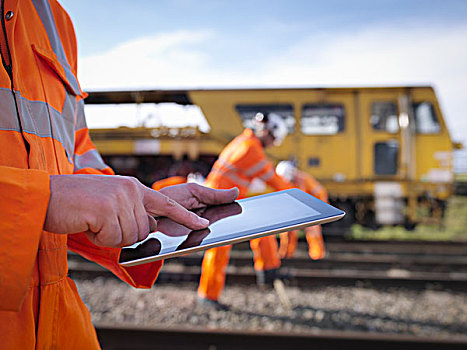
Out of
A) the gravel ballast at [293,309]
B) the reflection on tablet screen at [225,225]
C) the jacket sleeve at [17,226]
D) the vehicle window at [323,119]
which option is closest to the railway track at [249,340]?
the gravel ballast at [293,309]

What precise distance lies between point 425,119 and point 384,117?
0.93 meters

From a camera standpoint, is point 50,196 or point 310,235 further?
point 310,235

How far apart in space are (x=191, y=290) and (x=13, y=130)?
4.20 meters

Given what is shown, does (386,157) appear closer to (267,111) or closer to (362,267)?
(267,111)

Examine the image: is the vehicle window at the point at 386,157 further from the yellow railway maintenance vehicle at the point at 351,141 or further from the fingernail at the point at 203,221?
the fingernail at the point at 203,221

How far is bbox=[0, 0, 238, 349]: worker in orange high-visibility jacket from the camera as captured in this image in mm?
702

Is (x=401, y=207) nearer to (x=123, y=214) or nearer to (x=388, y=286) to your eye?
(x=388, y=286)

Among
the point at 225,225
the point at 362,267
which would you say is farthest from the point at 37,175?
the point at 362,267

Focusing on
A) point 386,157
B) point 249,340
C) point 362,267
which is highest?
point 386,157

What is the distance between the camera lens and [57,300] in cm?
100

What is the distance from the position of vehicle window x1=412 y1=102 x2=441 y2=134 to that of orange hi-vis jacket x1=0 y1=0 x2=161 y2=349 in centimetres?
886

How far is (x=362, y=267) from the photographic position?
19.5ft

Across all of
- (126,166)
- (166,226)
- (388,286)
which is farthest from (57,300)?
(126,166)

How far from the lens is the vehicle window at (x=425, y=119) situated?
28.1 feet
